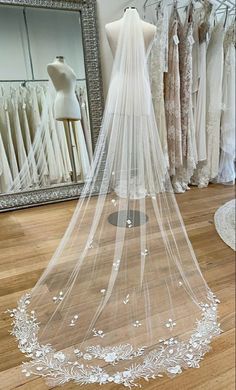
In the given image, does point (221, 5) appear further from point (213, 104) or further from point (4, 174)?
point (4, 174)

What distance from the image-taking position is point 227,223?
2.24 m

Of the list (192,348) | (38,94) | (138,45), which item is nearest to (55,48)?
(38,94)

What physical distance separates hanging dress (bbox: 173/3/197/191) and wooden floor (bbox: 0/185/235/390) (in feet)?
0.71

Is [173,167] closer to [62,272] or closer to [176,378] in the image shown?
[62,272]

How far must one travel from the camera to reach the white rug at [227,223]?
78.2 inches

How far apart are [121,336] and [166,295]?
0.31 metres

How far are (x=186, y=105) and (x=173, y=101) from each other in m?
0.17

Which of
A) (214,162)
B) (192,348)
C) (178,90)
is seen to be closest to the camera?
(192,348)

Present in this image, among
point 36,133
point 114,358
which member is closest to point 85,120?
point 36,133

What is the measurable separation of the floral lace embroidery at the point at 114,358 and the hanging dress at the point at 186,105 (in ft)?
6.31

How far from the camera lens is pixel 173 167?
283cm

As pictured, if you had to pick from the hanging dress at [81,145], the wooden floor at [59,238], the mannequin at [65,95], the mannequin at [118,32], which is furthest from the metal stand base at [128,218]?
the mannequin at [65,95]

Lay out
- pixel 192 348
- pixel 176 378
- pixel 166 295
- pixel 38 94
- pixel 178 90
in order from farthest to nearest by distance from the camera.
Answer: pixel 178 90, pixel 38 94, pixel 166 295, pixel 192 348, pixel 176 378

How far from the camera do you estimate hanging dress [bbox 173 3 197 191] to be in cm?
264
